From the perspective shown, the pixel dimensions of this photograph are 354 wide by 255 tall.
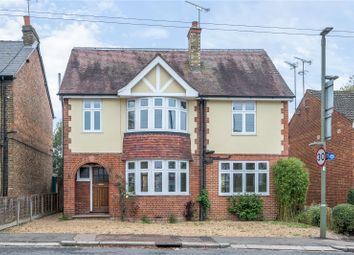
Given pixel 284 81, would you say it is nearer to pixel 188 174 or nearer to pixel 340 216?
pixel 188 174

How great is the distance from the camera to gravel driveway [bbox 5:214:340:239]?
20.2 metres

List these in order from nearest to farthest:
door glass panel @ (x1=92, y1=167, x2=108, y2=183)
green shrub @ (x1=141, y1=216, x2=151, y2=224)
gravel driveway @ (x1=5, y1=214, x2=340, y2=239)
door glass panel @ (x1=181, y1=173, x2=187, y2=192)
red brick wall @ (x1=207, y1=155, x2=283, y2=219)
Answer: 1. gravel driveway @ (x1=5, y1=214, x2=340, y2=239)
2. green shrub @ (x1=141, y1=216, x2=151, y2=224)
3. door glass panel @ (x1=181, y1=173, x2=187, y2=192)
4. red brick wall @ (x1=207, y1=155, x2=283, y2=219)
5. door glass panel @ (x1=92, y1=167, x2=108, y2=183)

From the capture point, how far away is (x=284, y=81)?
93.6ft

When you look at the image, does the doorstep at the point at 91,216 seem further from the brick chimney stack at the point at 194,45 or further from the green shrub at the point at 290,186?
the brick chimney stack at the point at 194,45

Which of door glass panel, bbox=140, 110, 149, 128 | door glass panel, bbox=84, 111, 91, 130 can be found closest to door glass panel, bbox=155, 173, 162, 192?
door glass panel, bbox=140, 110, 149, 128

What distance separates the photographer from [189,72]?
2875 centimetres

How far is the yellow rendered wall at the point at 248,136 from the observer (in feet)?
89.1

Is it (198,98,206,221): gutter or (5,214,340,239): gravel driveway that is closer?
(5,214,340,239): gravel driveway

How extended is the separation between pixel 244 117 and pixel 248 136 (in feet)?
3.07

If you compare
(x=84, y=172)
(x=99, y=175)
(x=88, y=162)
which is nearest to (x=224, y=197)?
(x=99, y=175)

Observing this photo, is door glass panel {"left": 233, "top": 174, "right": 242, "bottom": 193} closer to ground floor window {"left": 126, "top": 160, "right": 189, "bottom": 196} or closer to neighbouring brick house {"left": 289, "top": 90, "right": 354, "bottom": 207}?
A: ground floor window {"left": 126, "top": 160, "right": 189, "bottom": 196}

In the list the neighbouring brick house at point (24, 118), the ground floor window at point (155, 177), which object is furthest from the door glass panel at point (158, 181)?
the neighbouring brick house at point (24, 118)

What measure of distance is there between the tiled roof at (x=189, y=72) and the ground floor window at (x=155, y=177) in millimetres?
3596

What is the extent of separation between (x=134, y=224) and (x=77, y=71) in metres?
8.38
